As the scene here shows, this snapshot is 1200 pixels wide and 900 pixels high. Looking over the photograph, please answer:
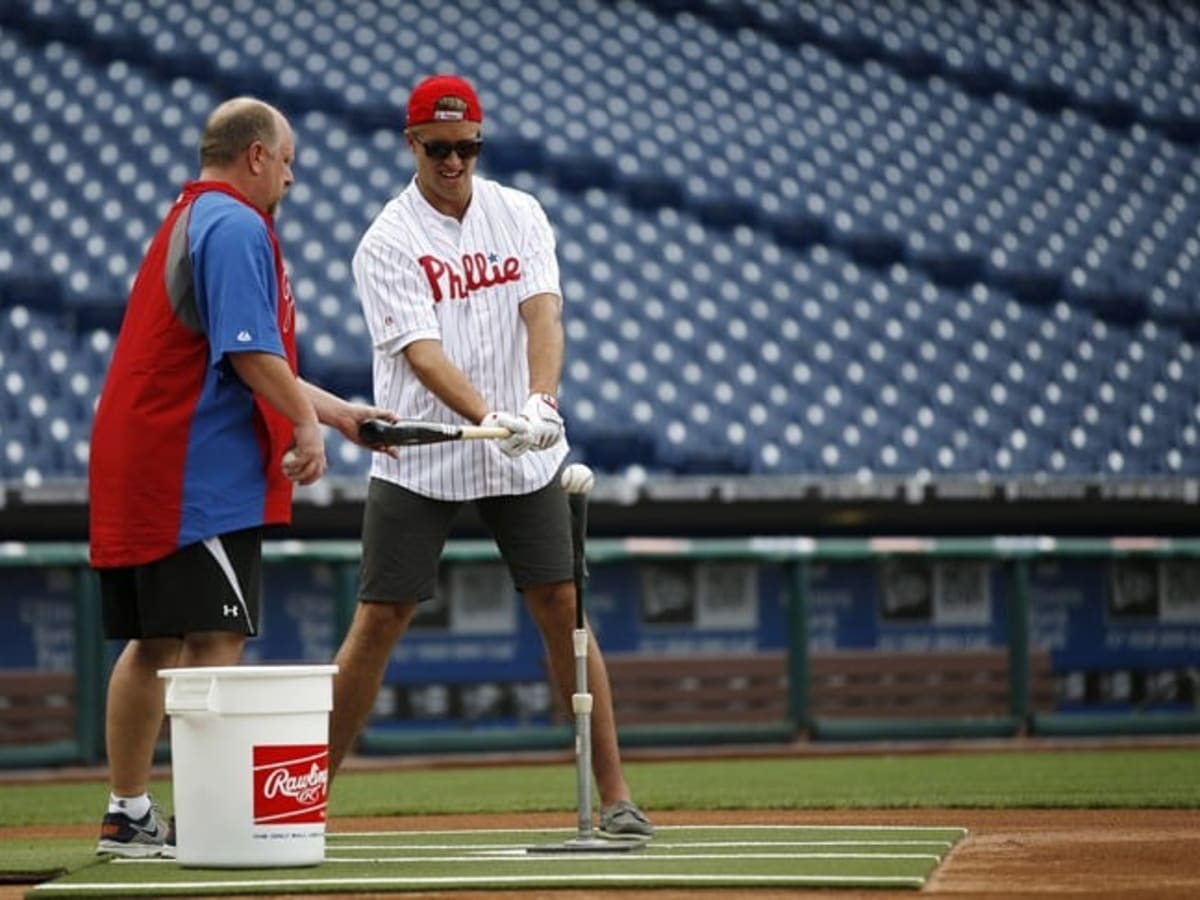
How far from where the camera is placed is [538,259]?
4977 millimetres

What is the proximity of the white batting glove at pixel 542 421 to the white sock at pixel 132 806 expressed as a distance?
1.05m

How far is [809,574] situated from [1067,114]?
21.5 ft

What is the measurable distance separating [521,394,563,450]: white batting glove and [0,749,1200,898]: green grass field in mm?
794

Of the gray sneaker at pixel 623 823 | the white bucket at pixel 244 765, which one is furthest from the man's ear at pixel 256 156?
the gray sneaker at pixel 623 823

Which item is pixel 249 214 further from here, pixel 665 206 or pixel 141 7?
pixel 141 7

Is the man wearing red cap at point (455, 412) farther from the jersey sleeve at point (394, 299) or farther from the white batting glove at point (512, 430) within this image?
the white batting glove at point (512, 430)

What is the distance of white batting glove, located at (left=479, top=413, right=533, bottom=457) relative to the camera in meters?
4.52

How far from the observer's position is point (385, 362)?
16.3 ft

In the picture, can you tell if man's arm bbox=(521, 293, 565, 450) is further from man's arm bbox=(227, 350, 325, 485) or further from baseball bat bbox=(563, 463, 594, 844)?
man's arm bbox=(227, 350, 325, 485)

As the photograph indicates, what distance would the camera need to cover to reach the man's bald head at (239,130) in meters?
4.70

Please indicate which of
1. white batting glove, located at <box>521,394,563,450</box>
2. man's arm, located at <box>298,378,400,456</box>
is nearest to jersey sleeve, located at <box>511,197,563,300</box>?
white batting glove, located at <box>521,394,563,450</box>

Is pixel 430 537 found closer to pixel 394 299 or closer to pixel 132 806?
pixel 394 299

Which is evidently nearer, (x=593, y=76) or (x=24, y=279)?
(x=24, y=279)

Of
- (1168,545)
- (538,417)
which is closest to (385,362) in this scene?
(538,417)
